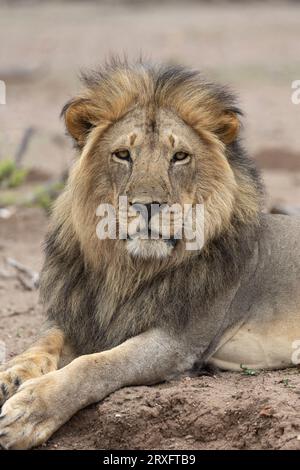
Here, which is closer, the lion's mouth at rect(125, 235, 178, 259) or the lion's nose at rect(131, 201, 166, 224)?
the lion's nose at rect(131, 201, 166, 224)

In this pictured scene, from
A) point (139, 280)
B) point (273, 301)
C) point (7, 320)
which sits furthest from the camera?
point (7, 320)

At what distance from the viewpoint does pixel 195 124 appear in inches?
201

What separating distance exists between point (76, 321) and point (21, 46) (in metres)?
12.8

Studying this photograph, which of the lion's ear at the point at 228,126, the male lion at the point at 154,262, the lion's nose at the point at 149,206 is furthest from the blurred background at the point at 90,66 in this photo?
the lion's ear at the point at 228,126

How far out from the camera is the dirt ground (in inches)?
187

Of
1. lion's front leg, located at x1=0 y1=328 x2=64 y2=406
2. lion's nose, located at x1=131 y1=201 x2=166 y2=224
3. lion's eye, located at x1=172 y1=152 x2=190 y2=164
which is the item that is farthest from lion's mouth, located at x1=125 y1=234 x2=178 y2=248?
lion's front leg, located at x1=0 y1=328 x2=64 y2=406

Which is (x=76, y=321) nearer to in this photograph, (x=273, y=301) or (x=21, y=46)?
(x=273, y=301)

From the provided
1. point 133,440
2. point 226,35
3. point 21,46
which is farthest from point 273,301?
point 226,35

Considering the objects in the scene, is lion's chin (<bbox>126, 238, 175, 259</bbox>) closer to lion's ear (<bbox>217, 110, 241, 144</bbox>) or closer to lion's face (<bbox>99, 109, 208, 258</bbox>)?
lion's face (<bbox>99, 109, 208, 258</bbox>)

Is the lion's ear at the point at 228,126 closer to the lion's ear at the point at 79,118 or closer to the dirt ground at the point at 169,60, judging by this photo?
the lion's ear at the point at 79,118

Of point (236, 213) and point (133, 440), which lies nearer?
point (133, 440)

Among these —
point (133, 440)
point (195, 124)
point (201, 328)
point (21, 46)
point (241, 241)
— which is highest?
point (21, 46)

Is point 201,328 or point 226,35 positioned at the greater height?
point 226,35

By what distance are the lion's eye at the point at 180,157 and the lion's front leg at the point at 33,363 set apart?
3.54 feet
